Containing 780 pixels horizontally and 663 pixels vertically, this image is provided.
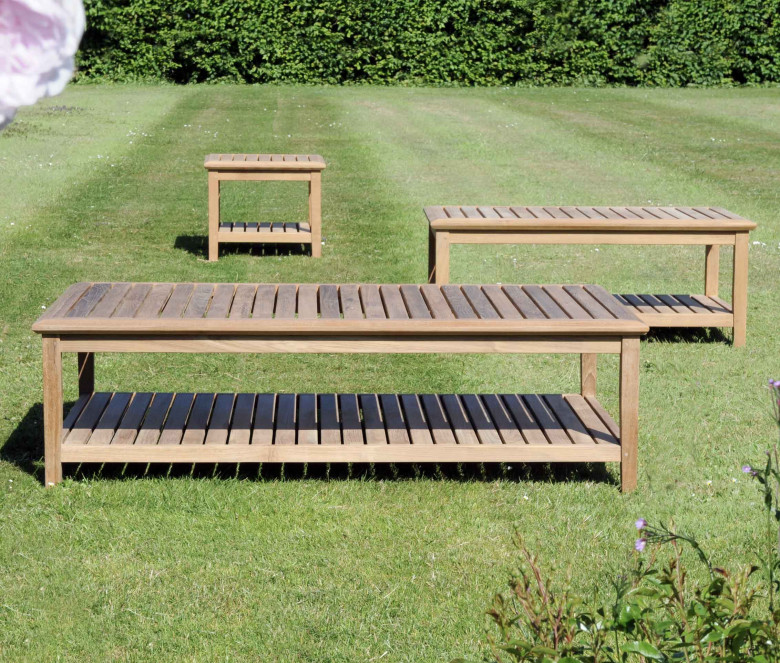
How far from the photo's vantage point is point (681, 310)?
262 inches

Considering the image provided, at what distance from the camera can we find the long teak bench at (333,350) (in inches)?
167

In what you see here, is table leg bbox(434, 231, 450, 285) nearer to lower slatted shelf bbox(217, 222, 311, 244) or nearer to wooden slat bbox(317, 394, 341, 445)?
wooden slat bbox(317, 394, 341, 445)

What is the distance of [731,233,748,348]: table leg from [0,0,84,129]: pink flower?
620 centimetres

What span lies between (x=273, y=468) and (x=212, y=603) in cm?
119

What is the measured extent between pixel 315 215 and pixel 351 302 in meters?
4.36

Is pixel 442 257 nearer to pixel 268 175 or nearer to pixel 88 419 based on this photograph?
pixel 88 419

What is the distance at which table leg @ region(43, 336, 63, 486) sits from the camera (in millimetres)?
4195

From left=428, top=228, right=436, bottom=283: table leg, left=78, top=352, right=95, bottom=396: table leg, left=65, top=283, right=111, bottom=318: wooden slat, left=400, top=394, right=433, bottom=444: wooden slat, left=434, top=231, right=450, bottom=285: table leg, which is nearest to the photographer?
left=65, top=283, right=111, bottom=318: wooden slat

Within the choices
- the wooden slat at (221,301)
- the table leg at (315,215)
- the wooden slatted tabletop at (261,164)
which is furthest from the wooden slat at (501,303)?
the wooden slatted tabletop at (261,164)

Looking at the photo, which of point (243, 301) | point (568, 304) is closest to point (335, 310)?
point (243, 301)

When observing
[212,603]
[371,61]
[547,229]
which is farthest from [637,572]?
[371,61]

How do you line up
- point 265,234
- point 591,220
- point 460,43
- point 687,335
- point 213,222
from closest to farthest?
point 591,220, point 687,335, point 213,222, point 265,234, point 460,43

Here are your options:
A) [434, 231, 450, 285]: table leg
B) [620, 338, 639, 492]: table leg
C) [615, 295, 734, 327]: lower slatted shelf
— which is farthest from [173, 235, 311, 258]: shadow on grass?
[620, 338, 639, 492]: table leg

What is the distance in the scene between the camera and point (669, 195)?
11.8 m
